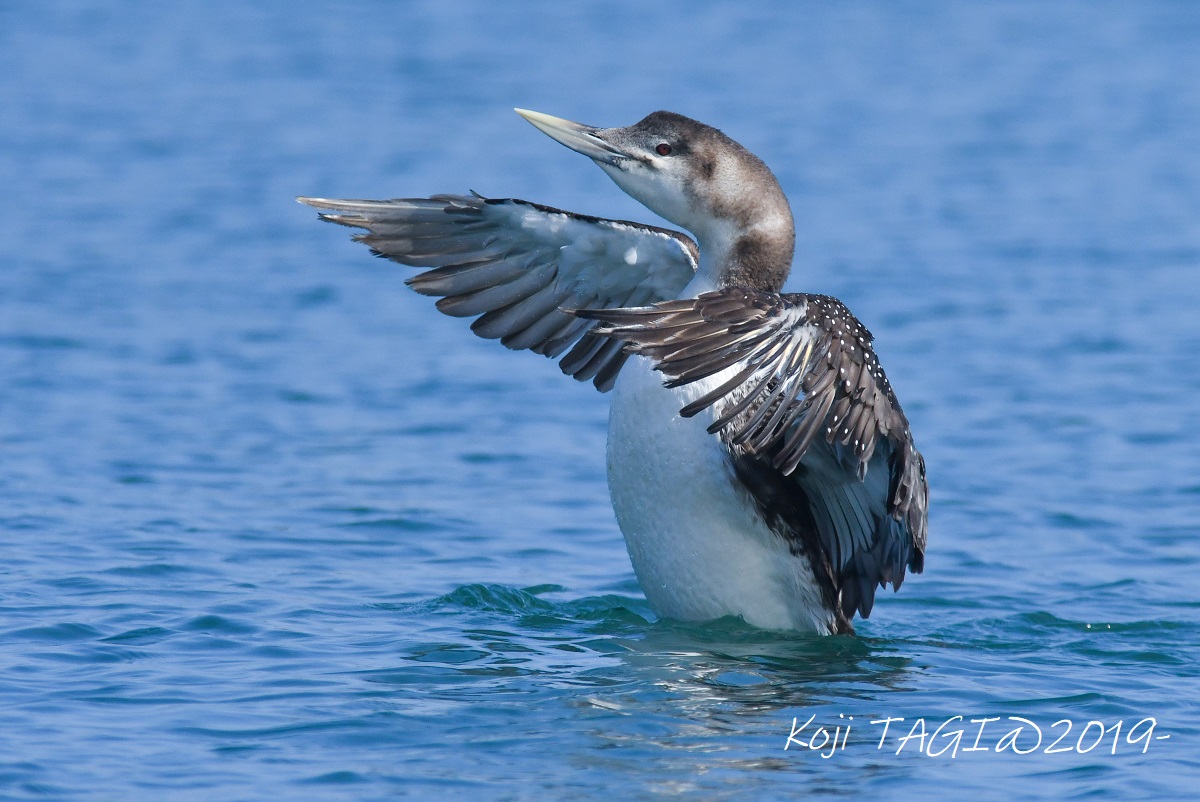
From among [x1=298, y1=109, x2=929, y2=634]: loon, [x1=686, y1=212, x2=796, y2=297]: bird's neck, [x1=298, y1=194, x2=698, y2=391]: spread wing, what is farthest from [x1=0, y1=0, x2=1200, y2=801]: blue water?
[x1=686, y1=212, x2=796, y2=297]: bird's neck

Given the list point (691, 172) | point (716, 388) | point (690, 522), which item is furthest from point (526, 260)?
point (716, 388)

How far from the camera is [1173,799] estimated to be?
4.95m

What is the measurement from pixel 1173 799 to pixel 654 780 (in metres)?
1.46

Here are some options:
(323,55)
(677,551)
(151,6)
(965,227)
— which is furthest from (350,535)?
(151,6)

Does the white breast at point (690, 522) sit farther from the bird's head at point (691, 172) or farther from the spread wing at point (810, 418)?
the bird's head at point (691, 172)

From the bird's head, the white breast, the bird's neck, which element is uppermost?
the bird's head

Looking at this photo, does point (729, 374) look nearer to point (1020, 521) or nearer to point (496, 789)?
point (496, 789)

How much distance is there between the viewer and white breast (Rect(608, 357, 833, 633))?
596 centimetres

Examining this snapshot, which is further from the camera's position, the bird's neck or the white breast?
the bird's neck

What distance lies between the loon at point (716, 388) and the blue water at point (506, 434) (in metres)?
0.27

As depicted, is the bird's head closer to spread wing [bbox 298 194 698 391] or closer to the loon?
the loon

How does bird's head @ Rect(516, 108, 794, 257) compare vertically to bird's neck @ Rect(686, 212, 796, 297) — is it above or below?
above

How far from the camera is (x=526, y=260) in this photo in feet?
22.6

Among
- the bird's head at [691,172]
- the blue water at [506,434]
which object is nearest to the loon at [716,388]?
the bird's head at [691,172]
